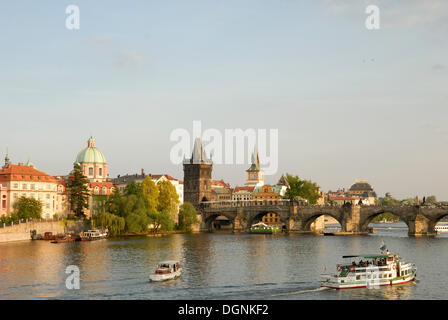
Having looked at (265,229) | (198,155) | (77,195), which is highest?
(198,155)

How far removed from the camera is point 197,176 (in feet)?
607

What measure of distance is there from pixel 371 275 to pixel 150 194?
85.0m

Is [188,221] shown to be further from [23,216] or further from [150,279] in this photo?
[150,279]

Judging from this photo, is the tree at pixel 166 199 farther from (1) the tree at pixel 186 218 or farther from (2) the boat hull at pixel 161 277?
(2) the boat hull at pixel 161 277

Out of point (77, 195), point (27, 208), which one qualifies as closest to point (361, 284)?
point (27, 208)

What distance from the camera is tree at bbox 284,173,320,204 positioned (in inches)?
7156

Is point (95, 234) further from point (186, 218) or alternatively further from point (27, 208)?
point (186, 218)

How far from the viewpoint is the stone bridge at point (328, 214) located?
135000 millimetres

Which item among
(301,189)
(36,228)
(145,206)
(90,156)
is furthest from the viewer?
(90,156)

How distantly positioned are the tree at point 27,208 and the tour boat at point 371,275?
74.6m

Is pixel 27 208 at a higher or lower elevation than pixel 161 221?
higher

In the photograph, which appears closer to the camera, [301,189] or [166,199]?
[166,199]

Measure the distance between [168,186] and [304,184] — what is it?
2021 inches

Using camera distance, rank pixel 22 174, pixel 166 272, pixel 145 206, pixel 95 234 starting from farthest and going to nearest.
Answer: pixel 145 206, pixel 22 174, pixel 95 234, pixel 166 272
